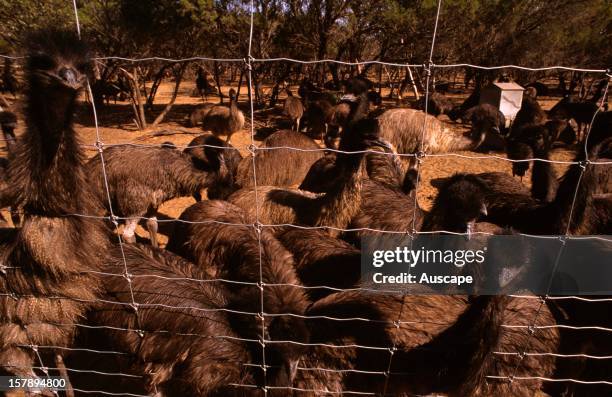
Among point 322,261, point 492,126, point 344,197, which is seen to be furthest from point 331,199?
point 492,126

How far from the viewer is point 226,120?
12.4 metres

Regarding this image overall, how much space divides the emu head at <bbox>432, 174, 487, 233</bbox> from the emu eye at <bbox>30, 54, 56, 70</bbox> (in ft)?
8.09

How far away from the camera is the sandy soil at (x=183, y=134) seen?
7.57 metres

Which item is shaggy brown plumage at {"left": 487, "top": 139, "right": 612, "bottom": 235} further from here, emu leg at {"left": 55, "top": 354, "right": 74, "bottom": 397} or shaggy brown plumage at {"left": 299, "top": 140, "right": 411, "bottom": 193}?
emu leg at {"left": 55, "top": 354, "right": 74, "bottom": 397}

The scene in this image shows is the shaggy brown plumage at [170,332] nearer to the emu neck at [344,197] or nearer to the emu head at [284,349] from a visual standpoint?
the emu head at [284,349]

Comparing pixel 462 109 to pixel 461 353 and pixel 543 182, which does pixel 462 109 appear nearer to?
pixel 543 182

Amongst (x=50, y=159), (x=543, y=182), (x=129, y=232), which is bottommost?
(x=129, y=232)

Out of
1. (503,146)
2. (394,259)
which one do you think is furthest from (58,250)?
(503,146)

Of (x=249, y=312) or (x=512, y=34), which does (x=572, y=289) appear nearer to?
(x=249, y=312)

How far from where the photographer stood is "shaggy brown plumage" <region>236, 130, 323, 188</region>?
22.6 ft

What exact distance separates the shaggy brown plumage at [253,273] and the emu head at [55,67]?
0.87 meters

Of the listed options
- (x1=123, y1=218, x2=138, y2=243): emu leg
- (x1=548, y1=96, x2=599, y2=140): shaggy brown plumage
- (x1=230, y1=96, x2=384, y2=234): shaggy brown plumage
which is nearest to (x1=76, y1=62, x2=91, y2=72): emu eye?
(x1=230, y1=96, x2=384, y2=234): shaggy brown plumage

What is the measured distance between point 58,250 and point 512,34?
18.7m

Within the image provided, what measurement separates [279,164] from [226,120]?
5.75 m
